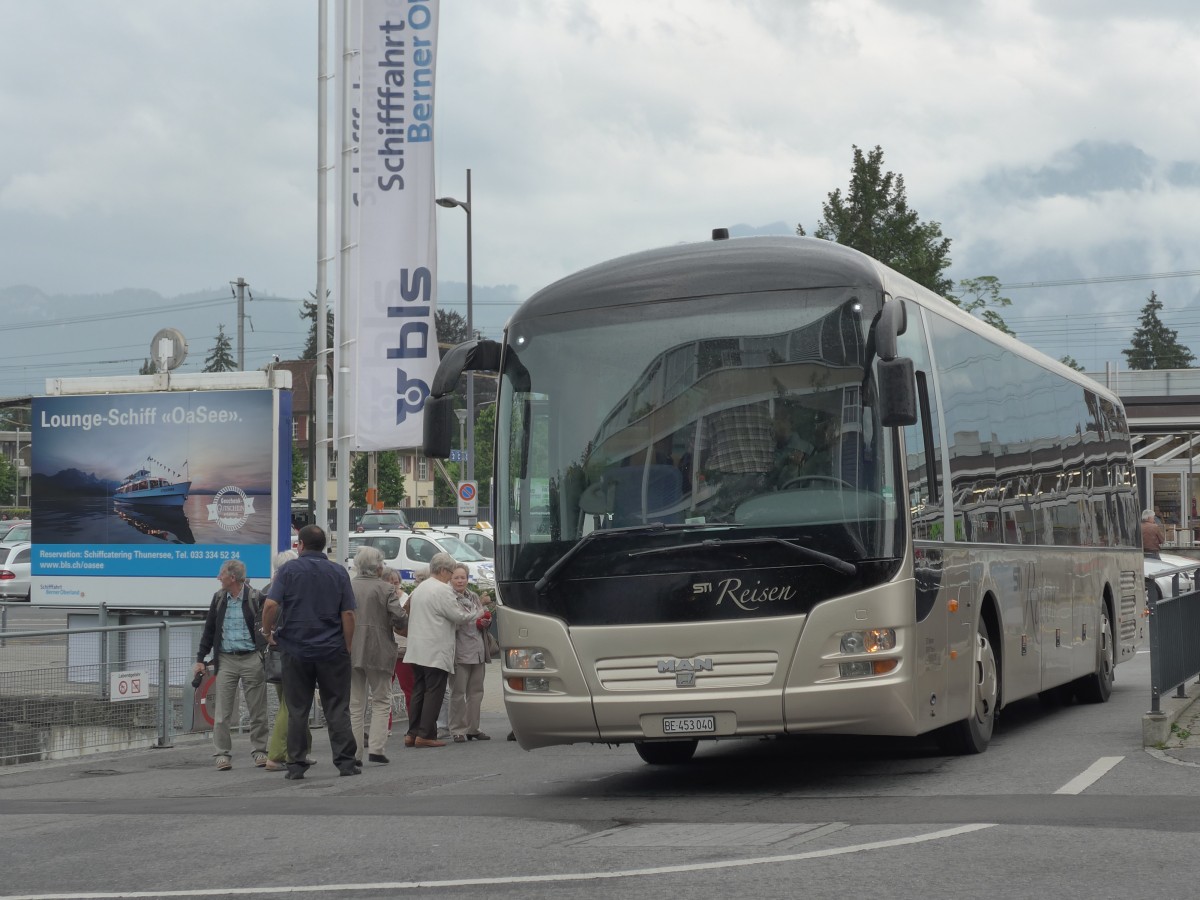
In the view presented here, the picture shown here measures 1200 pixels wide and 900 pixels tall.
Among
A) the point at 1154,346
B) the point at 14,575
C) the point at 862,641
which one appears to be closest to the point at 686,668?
the point at 862,641

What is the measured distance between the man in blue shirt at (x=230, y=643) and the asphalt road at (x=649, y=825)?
1.61 feet

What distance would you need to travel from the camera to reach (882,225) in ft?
196

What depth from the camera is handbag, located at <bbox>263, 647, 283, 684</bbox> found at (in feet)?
46.2

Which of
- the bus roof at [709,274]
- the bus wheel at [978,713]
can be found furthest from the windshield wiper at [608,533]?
the bus wheel at [978,713]

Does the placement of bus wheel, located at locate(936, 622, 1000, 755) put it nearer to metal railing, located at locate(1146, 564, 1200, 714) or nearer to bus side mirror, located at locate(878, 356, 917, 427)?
metal railing, located at locate(1146, 564, 1200, 714)

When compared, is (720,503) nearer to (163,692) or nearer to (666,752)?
(666,752)

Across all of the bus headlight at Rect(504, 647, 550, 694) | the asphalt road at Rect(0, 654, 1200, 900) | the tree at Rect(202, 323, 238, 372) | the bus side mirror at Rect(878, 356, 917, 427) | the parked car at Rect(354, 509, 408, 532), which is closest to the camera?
the asphalt road at Rect(0, 654, 1200, 900)

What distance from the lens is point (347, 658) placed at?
13070mm

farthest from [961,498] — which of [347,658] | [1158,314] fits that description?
[1158,314]

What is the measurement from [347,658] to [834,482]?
14.8ft

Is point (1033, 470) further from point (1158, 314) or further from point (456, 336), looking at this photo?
point (1158, 314)

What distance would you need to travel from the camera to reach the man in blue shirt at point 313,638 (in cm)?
1295

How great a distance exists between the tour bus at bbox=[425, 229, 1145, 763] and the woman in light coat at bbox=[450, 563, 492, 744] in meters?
4.70

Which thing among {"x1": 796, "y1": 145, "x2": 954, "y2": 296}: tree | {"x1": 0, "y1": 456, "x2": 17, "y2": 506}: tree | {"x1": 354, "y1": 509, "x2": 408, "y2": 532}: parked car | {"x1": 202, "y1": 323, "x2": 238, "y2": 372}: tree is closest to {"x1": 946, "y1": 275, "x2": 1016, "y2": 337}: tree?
{"x1": 796, "y1": 145, "x2": 954, "y2": 296}: tree
